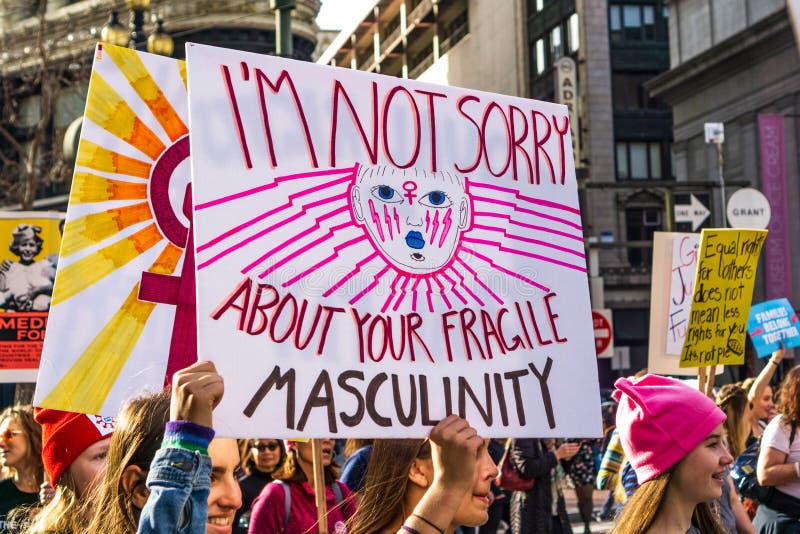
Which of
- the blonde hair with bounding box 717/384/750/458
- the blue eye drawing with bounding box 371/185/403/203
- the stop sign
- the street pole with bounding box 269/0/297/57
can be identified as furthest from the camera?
the stop sign

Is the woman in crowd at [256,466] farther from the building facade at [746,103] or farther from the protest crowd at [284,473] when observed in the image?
the building facade at [746,103]

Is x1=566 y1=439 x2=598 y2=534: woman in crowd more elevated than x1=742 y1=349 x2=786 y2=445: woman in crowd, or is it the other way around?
x1=742 y1=349 x2=786 y2=445: woman in crowd

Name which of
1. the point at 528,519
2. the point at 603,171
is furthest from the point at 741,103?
the point at 528,519

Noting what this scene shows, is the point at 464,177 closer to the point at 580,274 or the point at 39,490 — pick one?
the point at 580,274

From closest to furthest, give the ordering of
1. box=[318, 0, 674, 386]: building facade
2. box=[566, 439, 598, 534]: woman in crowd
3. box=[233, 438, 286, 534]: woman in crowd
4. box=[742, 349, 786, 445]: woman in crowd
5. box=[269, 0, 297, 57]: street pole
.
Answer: box=[233, 438, 286, 534]: woman in crowd → box=[742, 349, 786, 445]: woman in crowd → box=[269, 0, 297, 57]: street pole → box=[566, 439, 598, 534]: woman in crowd → box=[318, 0, 674, 386]: building facade

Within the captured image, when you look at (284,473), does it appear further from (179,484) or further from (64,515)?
(179,484)

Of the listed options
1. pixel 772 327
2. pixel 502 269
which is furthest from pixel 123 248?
pixel 772 327

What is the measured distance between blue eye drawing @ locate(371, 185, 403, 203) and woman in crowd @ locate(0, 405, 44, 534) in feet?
8.67

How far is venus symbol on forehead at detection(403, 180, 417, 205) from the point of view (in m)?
3.36

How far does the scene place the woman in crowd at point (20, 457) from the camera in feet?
17.5

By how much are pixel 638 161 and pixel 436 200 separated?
43.7 meters

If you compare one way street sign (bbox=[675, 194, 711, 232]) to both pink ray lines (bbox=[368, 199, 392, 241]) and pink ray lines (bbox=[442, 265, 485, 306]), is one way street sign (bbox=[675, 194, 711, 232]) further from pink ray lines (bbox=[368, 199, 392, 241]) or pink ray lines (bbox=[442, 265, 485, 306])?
pink ray lines (bbox=[368, 199, 392, 241])

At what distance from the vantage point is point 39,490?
532cm

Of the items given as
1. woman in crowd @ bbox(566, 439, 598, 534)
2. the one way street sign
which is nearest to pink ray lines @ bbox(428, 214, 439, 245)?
woman in crowd @ bbox(566, 439, 598, 534)
